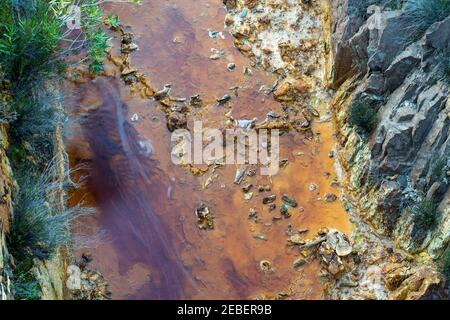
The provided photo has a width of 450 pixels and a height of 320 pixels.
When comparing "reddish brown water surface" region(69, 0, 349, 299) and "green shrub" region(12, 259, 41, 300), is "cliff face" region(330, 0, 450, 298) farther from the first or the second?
"green shrub" region(12, 259, 41, 300)

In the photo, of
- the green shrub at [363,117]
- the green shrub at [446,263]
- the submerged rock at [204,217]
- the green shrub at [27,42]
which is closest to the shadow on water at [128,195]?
the submerged rock at [204,217]

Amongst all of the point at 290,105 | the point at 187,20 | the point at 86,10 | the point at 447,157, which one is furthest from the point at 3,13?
the point at 447,157

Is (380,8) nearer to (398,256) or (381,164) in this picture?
(381,164)

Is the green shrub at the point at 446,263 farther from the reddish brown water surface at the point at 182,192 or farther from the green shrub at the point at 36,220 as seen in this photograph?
the green shrub at the point at 36,220

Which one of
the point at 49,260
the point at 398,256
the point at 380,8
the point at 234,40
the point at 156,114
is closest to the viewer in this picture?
the point at 49,260

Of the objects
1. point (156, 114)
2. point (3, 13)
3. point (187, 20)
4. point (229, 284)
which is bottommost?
point (229, 284)

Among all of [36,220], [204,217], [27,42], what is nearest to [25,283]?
[36,220]

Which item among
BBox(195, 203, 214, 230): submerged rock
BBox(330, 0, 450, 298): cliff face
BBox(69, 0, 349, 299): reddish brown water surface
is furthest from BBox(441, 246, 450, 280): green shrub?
BBox(195, 203, 214, 230): submerged rock
